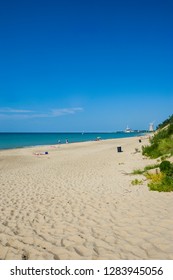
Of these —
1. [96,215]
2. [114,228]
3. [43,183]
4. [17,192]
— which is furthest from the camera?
[43,183]

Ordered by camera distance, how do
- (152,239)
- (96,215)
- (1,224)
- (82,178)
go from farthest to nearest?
(82,178)
(96,215)
(1,224)
(152,239)

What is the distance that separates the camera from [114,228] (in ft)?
21.1

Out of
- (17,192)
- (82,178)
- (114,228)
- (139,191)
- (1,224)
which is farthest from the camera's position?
(82,178)

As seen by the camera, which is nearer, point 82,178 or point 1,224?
point 1,224

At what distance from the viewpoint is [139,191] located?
10.1m

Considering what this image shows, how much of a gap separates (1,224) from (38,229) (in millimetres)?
1124
